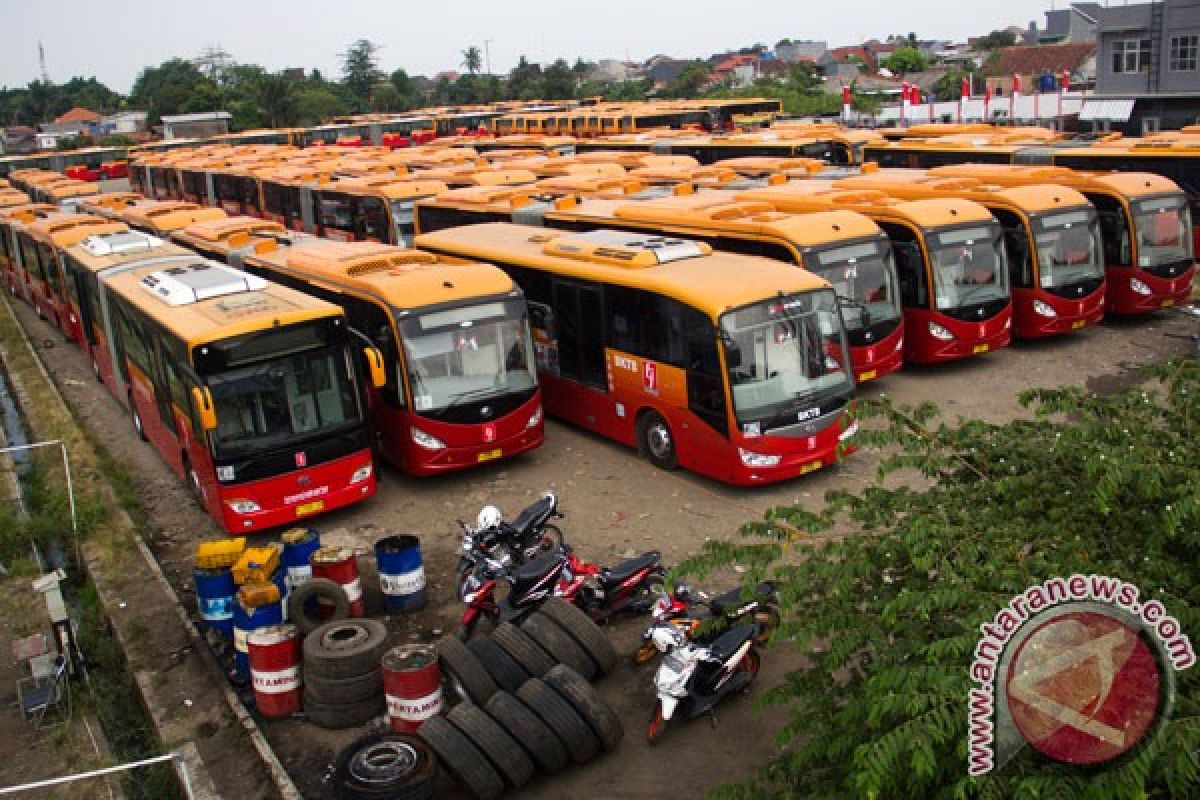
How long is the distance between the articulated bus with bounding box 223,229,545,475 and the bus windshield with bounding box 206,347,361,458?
94cm

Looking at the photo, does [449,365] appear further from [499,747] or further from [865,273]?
[499,747]

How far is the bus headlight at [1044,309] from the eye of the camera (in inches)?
642

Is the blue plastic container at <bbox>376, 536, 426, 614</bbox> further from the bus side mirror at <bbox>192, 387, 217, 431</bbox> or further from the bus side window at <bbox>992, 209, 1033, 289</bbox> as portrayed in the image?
the bus side window at <bbox>992, 209, 1033, 289</bbox>

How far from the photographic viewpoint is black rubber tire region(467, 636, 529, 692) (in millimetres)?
7984

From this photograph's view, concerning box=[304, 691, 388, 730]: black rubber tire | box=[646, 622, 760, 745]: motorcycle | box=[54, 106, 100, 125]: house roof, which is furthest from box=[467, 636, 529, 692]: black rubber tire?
box=[54, 106, 100, 125]: house roof

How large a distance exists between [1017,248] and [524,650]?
11.4 meters

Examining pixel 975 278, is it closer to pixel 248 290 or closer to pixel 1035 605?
pixel 248 290

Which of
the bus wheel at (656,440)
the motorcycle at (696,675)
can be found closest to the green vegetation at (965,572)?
the motorcycle at (696,675)

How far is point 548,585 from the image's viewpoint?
8.95 m

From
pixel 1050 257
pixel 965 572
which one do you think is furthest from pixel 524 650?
pixel 1050 257

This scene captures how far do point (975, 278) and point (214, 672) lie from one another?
11.3m

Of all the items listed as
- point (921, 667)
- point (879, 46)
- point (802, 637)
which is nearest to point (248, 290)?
point (802, 637)

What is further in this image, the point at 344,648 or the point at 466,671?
the point at 344,648

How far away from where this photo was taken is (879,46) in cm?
17938
